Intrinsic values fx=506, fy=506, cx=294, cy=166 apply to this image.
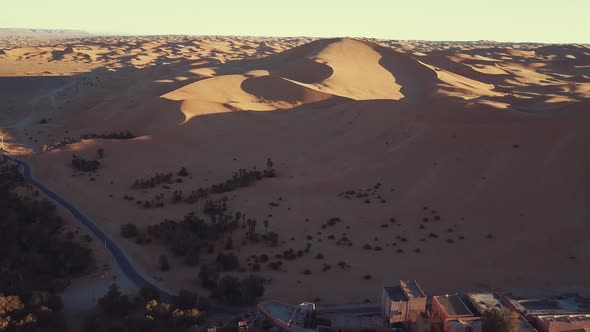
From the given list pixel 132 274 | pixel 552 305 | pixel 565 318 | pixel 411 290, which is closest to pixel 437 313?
pixel 411 290

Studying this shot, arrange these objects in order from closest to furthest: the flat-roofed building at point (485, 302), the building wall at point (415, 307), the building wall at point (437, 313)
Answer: the building wall at point (437, 313)
the building wall at point (415, 307)
the flat-roofed building at point (485, 302)

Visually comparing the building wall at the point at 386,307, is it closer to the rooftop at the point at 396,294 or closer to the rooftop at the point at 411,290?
the rooftop at the point at 396,294

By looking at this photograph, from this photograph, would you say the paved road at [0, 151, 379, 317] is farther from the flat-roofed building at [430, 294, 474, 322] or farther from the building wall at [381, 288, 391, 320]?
the flat-roofed building at [430, 294, 474, 322]

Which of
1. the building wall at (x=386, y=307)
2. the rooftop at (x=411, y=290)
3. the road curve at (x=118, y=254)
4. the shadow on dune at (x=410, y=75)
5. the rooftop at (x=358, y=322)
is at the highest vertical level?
the shadow on dune at (x=410, y=75)

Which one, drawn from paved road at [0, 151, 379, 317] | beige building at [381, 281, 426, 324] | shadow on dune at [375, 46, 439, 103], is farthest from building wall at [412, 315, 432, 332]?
shadow on dune at [375, 46, 439, 103]

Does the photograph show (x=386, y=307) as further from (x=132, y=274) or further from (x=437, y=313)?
(x=132, y=274)

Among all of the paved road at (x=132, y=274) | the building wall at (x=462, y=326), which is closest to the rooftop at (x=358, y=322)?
the paved road at (x=132, y=274)

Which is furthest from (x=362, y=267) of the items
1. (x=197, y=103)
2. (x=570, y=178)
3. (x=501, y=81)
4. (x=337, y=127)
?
(x=501, y=81)
